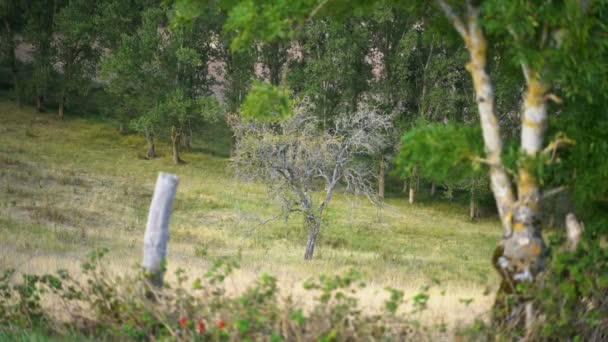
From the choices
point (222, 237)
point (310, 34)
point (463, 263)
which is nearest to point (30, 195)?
point (222, 237)

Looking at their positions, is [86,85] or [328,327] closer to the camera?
[328,327]

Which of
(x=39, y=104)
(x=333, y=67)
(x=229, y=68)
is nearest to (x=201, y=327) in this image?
(x=333, y=67)

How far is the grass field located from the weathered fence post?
2.81 metres

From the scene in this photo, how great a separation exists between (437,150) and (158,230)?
3409 mm

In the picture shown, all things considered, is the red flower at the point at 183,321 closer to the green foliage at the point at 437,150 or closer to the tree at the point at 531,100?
the green foliage at the point at 437,150

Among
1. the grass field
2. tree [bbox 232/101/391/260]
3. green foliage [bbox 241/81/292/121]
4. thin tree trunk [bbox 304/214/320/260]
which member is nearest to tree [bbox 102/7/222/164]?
the grass field

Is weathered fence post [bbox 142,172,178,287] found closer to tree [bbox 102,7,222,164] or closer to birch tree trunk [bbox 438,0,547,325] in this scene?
birch tree trunk [bbox 438,0,547,325]

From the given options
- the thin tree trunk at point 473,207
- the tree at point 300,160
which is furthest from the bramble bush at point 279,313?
the thin tree trunk at point 473,207

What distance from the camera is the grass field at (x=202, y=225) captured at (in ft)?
48.4

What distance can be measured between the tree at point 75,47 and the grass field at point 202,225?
4078mm

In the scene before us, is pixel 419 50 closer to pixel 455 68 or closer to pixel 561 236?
pixel 455 68

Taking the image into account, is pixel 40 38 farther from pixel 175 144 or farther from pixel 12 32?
pixel 175 144

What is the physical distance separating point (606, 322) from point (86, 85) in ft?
187

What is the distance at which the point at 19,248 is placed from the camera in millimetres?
15375
